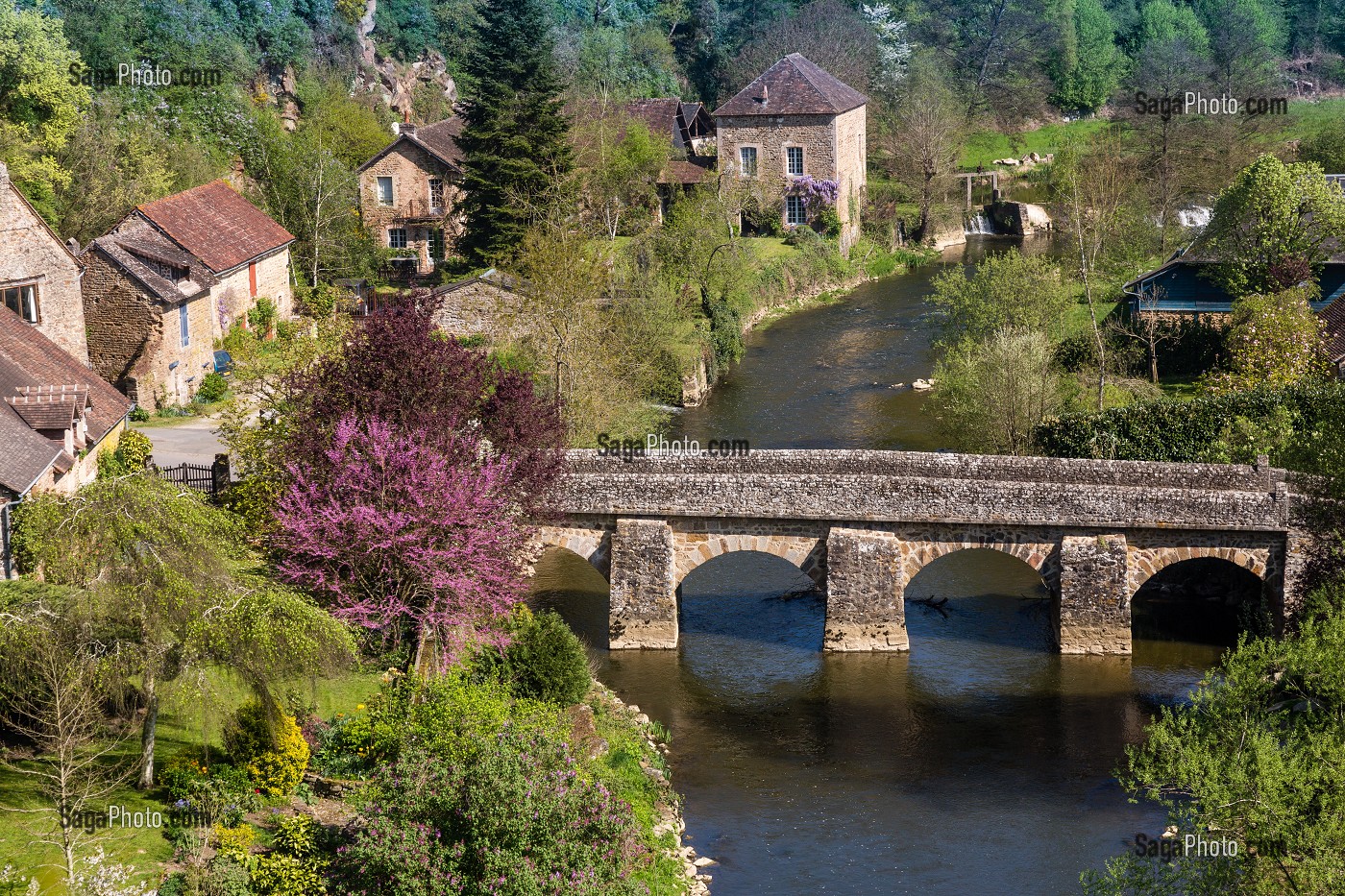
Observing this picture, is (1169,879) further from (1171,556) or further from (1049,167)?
(1049,167)

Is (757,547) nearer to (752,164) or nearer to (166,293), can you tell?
(166,293)

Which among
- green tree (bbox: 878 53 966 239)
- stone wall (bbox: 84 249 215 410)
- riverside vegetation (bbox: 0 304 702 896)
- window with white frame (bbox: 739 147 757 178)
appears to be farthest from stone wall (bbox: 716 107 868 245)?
riverside vegetation (bbox: 0 304 702 896)

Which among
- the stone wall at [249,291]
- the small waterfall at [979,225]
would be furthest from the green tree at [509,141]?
the small waterfall at [979,225]

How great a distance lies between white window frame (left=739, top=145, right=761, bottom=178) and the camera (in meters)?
68.6

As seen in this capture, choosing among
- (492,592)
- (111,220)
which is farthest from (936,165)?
(492,592)

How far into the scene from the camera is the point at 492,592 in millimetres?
27828

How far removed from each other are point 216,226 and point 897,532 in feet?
88.7

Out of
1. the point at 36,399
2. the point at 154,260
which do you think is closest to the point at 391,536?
the point at 36,399

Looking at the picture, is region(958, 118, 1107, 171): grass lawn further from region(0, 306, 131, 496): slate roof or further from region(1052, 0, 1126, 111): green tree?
region(0, 306, 131, 496): slate roof

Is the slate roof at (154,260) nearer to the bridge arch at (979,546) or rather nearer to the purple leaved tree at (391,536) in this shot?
the purple leaved tree at (391,536)

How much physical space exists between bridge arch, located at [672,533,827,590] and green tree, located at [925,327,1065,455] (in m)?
9.11

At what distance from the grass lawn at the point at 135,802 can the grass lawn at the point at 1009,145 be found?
2670 inches

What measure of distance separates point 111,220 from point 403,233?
50.0 ft

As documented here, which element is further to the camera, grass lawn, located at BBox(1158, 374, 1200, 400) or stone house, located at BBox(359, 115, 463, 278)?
stone house, located at BBox(359, 115, 463, 278)
